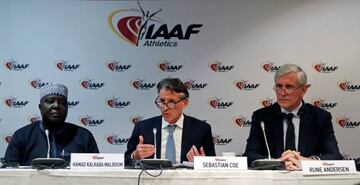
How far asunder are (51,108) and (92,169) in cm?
132

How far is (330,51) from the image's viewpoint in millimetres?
4762

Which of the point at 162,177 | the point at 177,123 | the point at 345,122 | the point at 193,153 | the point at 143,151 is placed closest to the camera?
the point at 162,177

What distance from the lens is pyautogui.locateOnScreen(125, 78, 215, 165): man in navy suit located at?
3.51m

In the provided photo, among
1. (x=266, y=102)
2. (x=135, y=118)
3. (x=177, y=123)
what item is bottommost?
(x=177, y=123)

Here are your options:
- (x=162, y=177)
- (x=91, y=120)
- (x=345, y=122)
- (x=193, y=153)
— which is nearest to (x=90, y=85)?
(x=91, y=120)

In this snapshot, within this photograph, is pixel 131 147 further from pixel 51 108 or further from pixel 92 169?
pixel 92 169

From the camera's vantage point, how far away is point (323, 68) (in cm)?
475

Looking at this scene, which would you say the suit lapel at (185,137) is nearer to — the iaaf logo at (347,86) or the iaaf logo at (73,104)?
the iaaf logo at (73,104)

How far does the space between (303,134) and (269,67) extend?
1536mm

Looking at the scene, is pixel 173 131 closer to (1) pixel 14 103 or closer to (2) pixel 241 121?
(2) pixel 241 121

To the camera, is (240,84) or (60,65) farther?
(60,65)

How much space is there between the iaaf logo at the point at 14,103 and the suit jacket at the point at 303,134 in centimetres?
263

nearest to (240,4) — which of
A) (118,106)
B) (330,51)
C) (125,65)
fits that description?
(330,51)

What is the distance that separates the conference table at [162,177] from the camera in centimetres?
242
